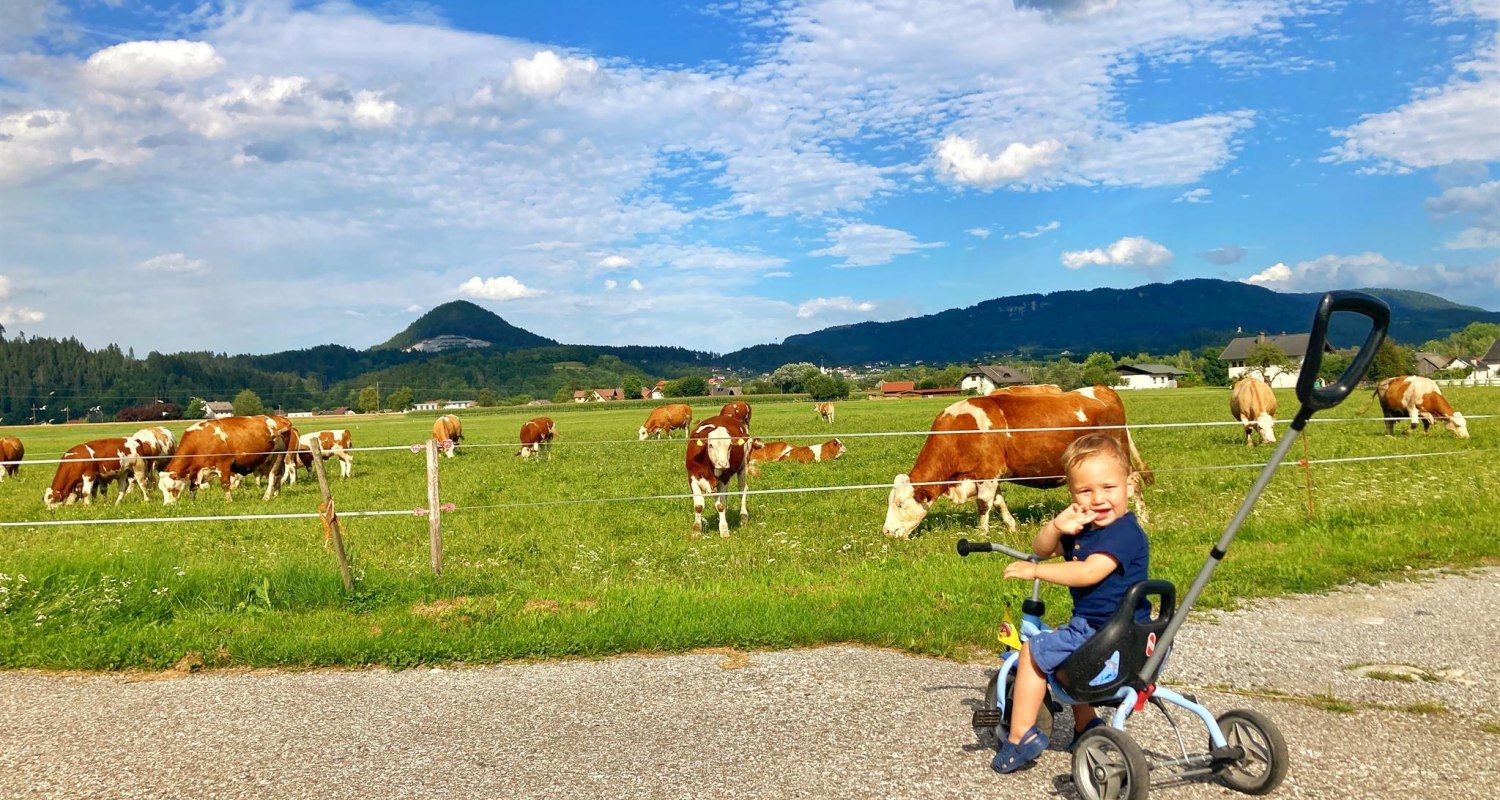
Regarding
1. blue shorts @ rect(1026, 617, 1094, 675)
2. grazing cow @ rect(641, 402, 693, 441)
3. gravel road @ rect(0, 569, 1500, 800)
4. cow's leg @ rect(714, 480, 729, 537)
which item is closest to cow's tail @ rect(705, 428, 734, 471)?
cow's leg @ rect(714, 480, 729, 537)

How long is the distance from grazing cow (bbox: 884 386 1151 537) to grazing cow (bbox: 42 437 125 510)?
2112 cm

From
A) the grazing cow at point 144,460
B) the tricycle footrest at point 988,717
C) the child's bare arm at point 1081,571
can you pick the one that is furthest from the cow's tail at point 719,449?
the grazing cow at point 144,460

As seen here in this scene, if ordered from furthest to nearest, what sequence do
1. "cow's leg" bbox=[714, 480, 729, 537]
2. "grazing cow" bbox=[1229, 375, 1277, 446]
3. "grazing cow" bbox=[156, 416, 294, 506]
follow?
"grazing cow" bbox=[1229, 375, 1277, 446]
"grazing cow" bbox=[156, 416, 294, 506]
"cow's leg" bbox=[714, 480, 729, 537]

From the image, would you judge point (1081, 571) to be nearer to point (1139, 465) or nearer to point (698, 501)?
point (698, 501)

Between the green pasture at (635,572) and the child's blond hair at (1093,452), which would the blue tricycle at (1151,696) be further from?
the green pasture at (635,572)

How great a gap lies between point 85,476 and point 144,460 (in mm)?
1403

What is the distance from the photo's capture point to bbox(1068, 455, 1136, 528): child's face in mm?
4133

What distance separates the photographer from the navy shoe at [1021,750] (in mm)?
4320

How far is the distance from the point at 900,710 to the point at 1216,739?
188 centimetres

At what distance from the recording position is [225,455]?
23.0 metres

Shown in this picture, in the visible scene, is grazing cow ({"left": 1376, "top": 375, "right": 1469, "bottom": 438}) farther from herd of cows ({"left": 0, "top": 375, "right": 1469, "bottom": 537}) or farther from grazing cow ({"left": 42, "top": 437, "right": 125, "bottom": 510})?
grazing cow ({"left": 42, "top": 437, "right": 125, "bottom": 510})

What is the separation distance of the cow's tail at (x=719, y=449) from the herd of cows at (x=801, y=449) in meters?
0.02

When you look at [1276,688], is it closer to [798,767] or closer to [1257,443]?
[798,767]

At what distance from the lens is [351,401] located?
185250mm
